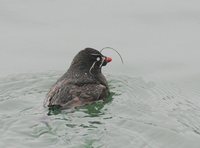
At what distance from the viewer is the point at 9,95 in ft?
40.3

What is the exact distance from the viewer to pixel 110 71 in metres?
13.8

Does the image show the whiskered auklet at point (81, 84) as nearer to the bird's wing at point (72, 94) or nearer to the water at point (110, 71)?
the bird's wing at point (72, 94)

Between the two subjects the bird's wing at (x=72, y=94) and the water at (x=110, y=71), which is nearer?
the water at (x=110, y=71)

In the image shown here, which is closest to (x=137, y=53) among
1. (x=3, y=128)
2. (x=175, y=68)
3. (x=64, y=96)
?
(x=175, y=68)

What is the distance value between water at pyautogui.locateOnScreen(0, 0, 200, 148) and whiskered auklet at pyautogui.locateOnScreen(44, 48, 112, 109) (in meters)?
0.16

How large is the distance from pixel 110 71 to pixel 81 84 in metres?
1.75

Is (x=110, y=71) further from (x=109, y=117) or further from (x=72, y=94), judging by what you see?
(x=109, y=117)

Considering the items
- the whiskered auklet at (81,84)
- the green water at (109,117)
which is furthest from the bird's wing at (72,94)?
the green water at (109,117)

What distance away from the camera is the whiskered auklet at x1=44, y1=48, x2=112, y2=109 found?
1172 cm

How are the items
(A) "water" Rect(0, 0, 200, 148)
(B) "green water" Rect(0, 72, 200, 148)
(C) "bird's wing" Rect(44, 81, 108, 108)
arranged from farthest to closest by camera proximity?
(C) "bird's wing" Rect(44, 81, 108, 108), (A) "water" Rect(0, 0, 200, 148), (B) "green water" Rect(0, 72, 200, 148)

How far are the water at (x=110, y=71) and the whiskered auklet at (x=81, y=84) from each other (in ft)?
0.54

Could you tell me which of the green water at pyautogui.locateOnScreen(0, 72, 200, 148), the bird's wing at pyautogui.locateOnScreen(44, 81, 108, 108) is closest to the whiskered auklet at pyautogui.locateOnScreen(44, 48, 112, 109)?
the bird's wing at pyautogui.locateOnScreen(44, 81, 108, 108)

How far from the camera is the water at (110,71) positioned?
10.7m

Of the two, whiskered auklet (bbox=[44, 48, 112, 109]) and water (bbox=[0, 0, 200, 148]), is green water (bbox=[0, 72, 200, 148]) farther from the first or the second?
whiskered auklet (bbox=[44, 48, 112, 109])
